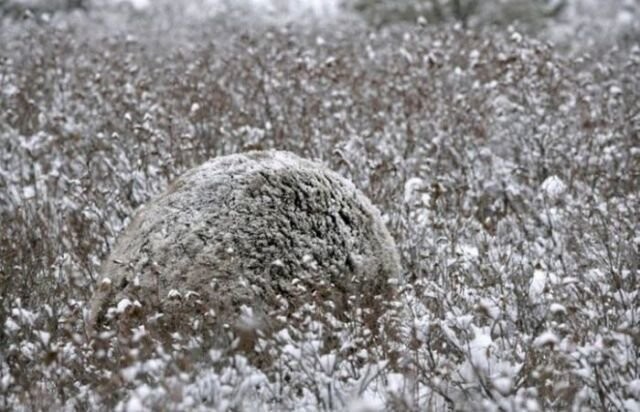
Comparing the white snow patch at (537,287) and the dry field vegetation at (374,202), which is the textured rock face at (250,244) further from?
the white snow patch at (537,287)

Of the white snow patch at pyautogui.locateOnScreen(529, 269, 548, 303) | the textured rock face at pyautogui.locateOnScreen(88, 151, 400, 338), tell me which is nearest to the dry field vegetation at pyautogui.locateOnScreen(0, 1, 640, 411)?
the white snow patch at pyautogui.locateOnScreen(529, 269, 548, 303)

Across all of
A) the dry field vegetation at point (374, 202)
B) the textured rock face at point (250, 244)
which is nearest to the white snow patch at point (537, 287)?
the dry field vegetation at point (374, 202)

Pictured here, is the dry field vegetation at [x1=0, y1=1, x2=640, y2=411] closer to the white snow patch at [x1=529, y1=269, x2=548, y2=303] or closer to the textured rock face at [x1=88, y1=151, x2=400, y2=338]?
the white snow patch at [x1=529, y1=269, x2=548, y2=303]

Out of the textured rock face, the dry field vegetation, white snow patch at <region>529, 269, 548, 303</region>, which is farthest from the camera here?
white snow patch at <region>529, 269, 548, 303</region>

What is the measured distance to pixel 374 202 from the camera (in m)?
6.96

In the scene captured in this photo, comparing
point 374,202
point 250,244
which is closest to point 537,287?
point 250,244

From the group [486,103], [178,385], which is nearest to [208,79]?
[486,103]

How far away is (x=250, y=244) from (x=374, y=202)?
7.75 ft

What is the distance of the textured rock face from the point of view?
464cm

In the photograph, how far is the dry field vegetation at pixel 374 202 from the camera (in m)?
4.00

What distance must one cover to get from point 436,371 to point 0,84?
280 inches

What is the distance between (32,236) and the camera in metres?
6.36

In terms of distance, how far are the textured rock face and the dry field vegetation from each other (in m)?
0.27

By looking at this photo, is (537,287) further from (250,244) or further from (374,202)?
(374,202)
